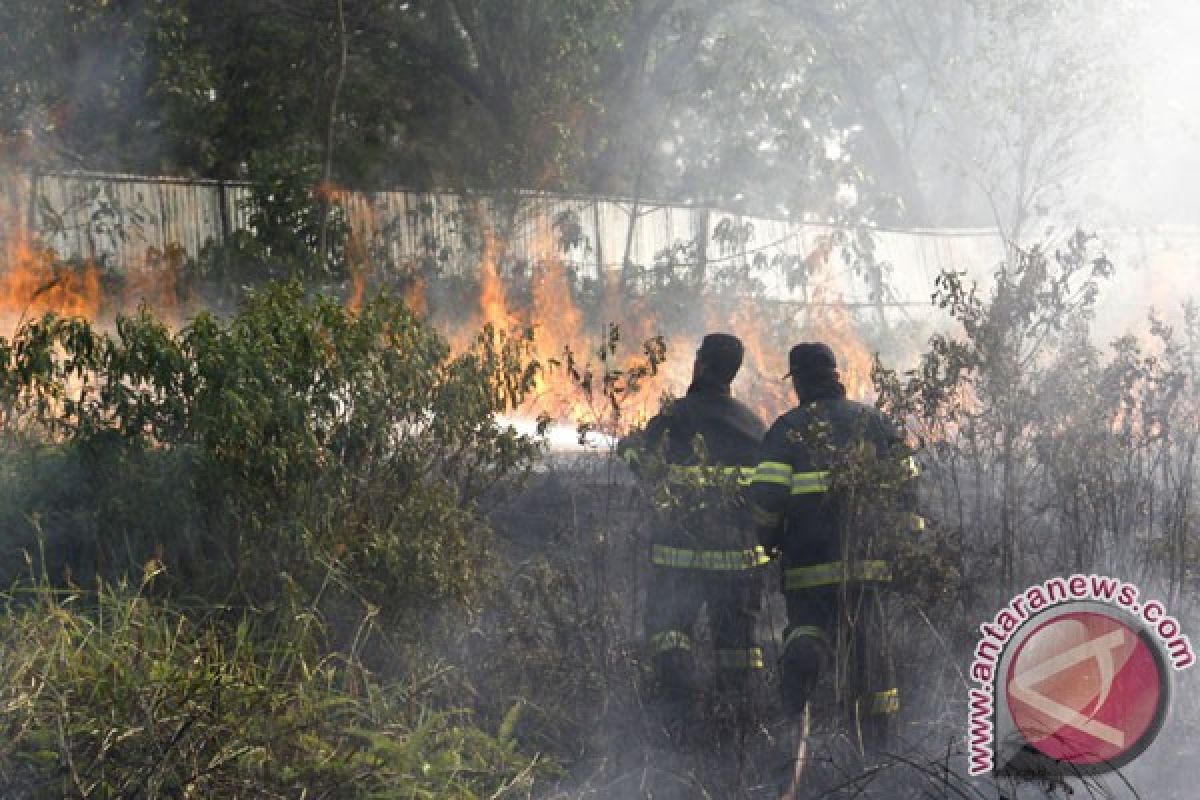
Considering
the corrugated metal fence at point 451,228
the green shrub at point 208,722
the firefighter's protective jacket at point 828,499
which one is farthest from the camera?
the corrugated metal fence at point 451,228

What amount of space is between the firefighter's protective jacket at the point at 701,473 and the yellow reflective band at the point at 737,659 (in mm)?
342

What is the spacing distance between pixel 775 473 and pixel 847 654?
756 mm

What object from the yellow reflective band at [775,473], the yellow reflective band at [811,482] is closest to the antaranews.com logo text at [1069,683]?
the yellow reflective band at [811,482]

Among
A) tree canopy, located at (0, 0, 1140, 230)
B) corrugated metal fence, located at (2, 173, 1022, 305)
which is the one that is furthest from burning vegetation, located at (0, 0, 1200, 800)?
tree canopy, located at (0, 0, 1140, 230)

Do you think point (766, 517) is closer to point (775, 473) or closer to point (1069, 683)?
point (775, 473)

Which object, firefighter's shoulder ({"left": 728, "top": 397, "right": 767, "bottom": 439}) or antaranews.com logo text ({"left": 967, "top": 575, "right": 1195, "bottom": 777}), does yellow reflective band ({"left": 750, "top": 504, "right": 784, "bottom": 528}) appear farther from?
antaranews.com logo text ({"left": 967, "top": 575, "right": 1195, "bottom": 777})

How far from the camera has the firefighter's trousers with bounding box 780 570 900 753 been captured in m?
6.87

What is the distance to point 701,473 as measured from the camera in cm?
696

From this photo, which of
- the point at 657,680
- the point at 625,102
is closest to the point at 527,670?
the point at 657,680

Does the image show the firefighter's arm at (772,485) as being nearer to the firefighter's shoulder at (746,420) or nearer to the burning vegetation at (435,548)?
the burning vegetation at (435,548)

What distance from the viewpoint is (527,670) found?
7281mm

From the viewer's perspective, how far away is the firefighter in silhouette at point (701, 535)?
7.06m

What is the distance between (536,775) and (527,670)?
2.40 feet

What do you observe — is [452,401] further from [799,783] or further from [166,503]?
[799,783]
